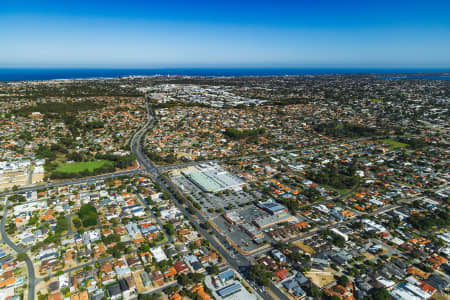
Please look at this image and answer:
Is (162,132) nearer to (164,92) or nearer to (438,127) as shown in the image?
(164,92)

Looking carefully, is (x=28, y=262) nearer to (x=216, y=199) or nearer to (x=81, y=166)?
(x=216, y=199)

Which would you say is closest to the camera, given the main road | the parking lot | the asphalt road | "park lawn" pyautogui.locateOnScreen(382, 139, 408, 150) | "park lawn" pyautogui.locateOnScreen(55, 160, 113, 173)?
the asphalt road

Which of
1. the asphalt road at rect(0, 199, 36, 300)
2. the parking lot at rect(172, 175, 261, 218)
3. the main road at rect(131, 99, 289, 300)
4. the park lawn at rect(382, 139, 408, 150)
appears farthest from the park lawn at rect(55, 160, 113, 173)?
the park lawn at rect(382, 139, 408, 150)

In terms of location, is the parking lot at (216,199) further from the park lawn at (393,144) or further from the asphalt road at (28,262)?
the park lawn at (393,144)

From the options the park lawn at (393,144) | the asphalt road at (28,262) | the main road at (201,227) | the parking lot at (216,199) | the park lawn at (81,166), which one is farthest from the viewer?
the park lawn at (393,144)

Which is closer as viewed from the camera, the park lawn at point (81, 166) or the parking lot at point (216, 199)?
the parking lot at point (216, 199)

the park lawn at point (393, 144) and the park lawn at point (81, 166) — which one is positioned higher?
the park lawn at point (393, 144)

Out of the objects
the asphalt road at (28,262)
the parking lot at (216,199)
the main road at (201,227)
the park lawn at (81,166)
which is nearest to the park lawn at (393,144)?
the parking lot at (216,199)

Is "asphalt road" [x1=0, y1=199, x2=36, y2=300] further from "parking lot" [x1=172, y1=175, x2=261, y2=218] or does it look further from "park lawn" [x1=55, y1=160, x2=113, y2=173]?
"parking lot" [x1=172, y1=175, x2=261, y2=218]

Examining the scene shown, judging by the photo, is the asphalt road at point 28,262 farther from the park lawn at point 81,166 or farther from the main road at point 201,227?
the main road at point 201,227

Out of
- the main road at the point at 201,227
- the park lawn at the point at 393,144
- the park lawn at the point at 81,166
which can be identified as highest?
the park lawn at the point at 393,144

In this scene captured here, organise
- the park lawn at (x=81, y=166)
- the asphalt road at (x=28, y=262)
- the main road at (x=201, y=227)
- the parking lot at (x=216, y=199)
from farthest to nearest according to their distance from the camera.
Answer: the park lawn at (x=81, y=166) → the parking lot at (x=216, y=199) → the main road at (x=201, y=227) → the asphalt road at (x=28, y=262)
